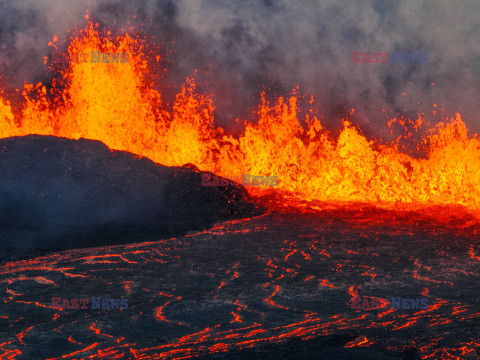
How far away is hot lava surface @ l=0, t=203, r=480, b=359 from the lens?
4.77 meters

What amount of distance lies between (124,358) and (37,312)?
1773mm

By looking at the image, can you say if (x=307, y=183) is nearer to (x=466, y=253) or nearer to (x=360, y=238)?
(x=360, y=238)

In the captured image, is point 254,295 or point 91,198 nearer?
point 254,295

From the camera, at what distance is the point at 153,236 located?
33.0 ft

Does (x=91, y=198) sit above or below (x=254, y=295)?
above

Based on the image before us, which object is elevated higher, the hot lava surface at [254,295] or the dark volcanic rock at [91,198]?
the dark volcanic rock at [91,198]

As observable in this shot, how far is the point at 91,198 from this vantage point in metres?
11.2

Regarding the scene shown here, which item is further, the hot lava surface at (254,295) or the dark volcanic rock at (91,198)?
the dark volcanic rock at (91,198)

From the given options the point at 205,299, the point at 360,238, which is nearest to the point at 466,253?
the point at 360,238

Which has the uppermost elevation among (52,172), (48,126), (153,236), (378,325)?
(48,126)

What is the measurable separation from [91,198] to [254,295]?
5893 mm

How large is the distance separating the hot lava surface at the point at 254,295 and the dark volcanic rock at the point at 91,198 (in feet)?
3.13

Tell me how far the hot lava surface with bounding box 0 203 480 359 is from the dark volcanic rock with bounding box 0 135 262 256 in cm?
95

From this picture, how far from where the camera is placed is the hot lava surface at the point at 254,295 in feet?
15.6
